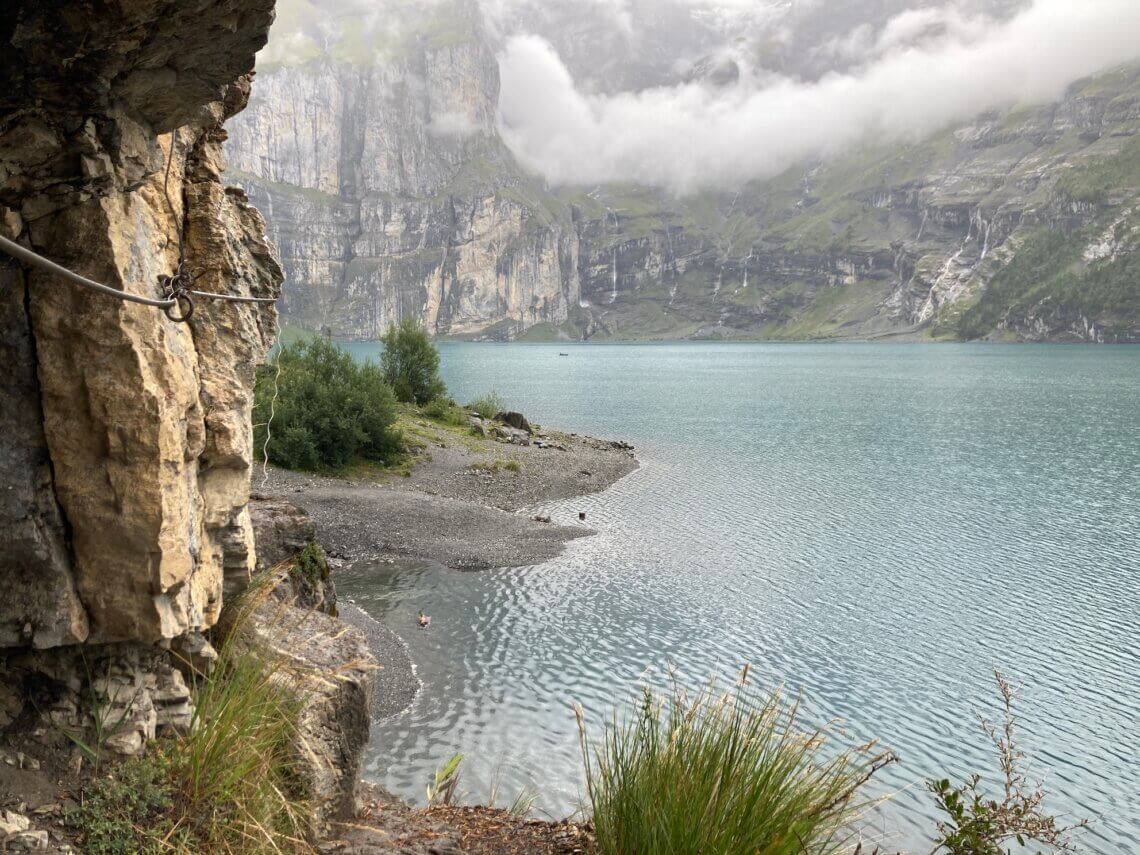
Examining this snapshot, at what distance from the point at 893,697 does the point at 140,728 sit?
661 inches

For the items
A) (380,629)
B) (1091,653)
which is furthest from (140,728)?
(1091,653)

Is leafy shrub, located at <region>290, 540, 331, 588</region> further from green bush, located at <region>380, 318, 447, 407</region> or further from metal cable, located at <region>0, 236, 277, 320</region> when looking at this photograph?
green bush, located at <region>380, 318, 447, 407</region>

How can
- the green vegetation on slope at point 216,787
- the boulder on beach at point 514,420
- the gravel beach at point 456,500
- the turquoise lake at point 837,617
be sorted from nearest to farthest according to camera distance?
1. the green vegetation on slope at point 216,787
2. the turquoise lake at point 837,617
3. the gravel beach at point 456,500
4. the boulder on beach at point 514,420

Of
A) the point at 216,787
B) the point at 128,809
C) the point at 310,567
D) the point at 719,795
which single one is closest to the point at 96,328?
the point at 128,809

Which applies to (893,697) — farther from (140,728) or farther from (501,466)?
(501,466)

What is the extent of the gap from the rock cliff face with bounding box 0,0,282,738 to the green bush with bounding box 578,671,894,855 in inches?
131

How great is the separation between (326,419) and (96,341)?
111ft

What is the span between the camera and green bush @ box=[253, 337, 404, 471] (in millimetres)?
36812

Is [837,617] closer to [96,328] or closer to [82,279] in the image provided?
[96,328]

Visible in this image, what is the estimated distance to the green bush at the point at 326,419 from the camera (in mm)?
36812

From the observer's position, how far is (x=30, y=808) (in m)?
4.65

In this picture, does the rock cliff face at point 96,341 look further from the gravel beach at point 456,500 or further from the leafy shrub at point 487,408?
the leafy shrub at point 487,408

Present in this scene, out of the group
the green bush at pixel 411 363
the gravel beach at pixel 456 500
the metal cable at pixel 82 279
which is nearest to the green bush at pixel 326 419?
the gravel beach at pixel 456 500

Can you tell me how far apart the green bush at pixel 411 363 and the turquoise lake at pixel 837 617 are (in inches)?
732
